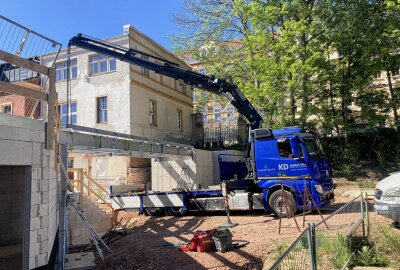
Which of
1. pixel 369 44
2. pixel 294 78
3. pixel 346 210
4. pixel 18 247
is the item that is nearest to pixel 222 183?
pixel 346 210

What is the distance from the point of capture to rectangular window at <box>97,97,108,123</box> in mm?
25891

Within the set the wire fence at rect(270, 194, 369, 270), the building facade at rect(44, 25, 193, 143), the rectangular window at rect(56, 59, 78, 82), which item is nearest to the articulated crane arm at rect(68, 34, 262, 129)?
the wire fence at rect(270, 194, 369, 270)

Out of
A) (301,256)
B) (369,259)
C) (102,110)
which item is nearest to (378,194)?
(369,259)

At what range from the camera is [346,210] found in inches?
353

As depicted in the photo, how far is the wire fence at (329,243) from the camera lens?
17.6ft

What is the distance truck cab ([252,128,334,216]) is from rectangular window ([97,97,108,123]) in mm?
14417

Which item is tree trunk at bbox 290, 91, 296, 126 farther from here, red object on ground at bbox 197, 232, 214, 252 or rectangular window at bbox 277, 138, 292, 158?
red object on ground at bbox 197, 232, 214, 252

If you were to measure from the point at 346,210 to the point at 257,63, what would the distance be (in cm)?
1540

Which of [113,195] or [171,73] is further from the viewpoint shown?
A: [113,195]

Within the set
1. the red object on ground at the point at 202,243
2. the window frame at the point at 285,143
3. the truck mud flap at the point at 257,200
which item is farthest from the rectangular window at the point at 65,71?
the red object on ground at the point at 202,243

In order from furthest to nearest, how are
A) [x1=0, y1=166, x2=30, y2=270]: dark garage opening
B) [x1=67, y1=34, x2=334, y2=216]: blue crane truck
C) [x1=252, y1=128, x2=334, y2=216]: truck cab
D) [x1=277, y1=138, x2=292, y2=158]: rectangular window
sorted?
[x1=277, y1=138, x2=292, y2=158]: rectangular window → [x1=67, y1=34, x2=334, y2=216]: blue crane truck → [x1=252, y1=128, x2=334, y2=216]: truck cab → [x1=0, y1=166, x2=30, y2=270]: dark garage opening

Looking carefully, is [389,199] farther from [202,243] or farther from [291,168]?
[291,168]

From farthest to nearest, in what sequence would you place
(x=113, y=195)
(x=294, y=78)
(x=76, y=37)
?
(x=294, y=78) < (x=113, y=195) < (x=76, y=37)

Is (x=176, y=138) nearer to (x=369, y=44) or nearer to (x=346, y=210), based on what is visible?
(x=369, y=44)
